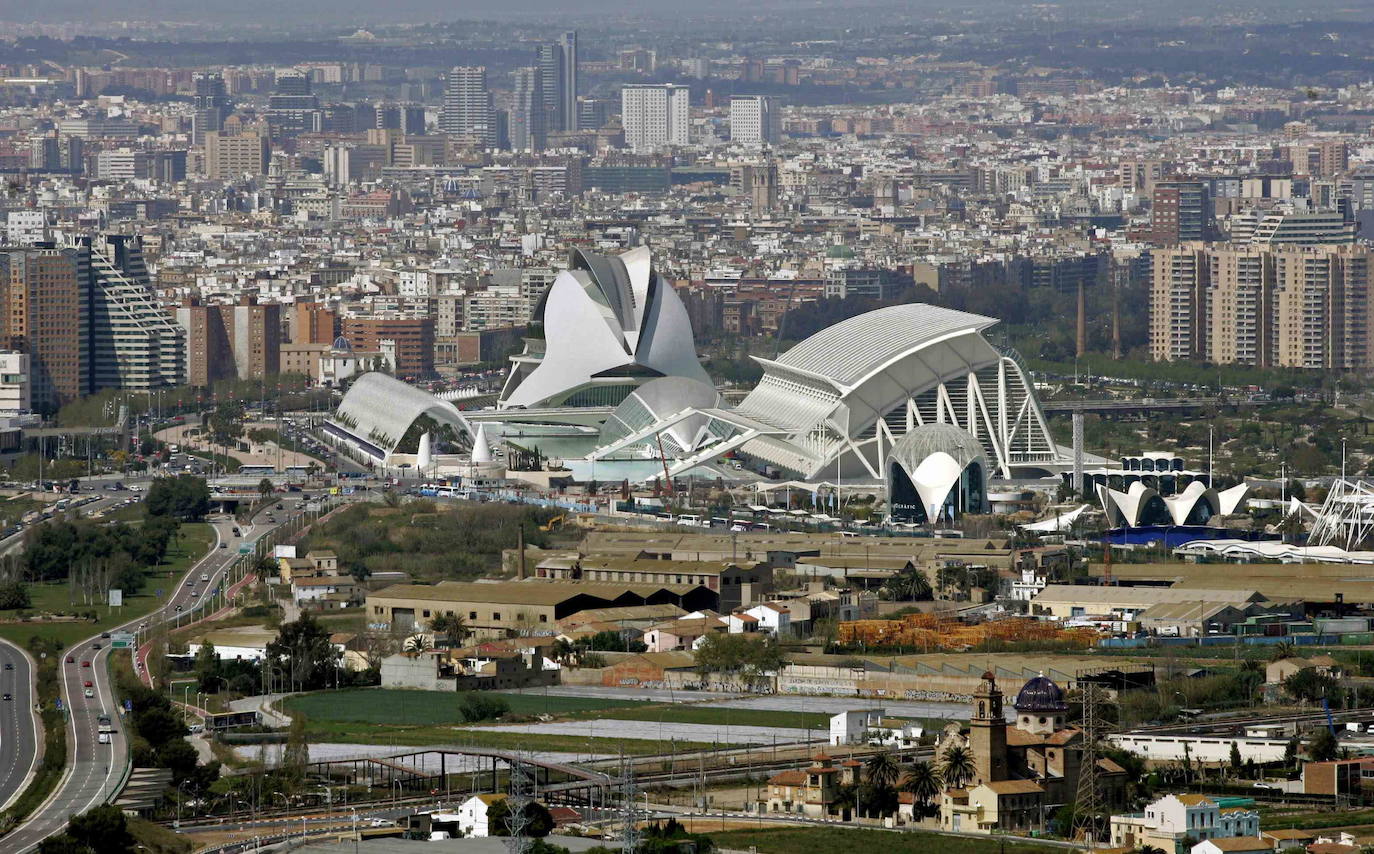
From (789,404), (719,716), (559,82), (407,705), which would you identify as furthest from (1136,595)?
(559,82)

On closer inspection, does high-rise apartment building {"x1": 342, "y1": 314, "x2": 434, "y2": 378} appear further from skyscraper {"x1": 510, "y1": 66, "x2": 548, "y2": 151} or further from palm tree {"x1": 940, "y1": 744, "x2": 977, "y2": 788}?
skyscraper {"x1": 510, "y1": 66, "x2": 548, "y2": 151}

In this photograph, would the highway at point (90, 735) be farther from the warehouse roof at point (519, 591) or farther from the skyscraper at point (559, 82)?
the skyscraper at point (559, 82)

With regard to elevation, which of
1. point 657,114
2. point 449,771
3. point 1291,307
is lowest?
point 449,771

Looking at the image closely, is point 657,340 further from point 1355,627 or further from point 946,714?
point 946,714

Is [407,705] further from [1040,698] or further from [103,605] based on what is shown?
[103,605]

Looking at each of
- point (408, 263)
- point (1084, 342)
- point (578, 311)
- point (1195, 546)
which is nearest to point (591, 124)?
point (408, 263)

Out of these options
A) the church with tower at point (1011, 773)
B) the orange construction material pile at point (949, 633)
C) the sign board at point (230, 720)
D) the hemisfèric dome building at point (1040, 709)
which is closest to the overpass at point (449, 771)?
the sign board at point (230, 720)

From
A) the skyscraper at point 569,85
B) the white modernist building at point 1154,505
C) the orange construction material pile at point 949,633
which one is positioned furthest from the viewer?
the skyscraper at point 569,85
